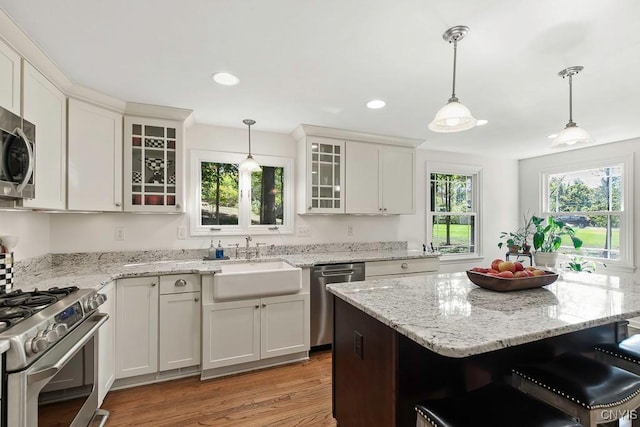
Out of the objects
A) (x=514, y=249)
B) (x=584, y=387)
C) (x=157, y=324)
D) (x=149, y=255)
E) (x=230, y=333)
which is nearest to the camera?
(x=584, y=387)

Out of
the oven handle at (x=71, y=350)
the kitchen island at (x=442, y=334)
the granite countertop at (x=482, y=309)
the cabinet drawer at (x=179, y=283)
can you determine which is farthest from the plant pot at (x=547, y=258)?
the oven handle at (x=71, y=350)

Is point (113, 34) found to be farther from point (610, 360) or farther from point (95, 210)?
point (610, 360)

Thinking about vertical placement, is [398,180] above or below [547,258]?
above

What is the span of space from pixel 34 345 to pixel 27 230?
1.55 metres

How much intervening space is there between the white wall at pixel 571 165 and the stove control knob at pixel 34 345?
5588 millimetres

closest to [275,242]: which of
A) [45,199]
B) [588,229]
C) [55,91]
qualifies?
[45,199]

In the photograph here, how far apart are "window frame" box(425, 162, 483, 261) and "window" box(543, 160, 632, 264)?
1.03 metres

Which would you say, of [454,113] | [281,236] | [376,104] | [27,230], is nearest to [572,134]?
[454,113]

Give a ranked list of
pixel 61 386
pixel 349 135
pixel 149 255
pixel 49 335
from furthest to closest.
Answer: pixel 349 135
pixel 149 255
pixel 61 386
pixel 49 335

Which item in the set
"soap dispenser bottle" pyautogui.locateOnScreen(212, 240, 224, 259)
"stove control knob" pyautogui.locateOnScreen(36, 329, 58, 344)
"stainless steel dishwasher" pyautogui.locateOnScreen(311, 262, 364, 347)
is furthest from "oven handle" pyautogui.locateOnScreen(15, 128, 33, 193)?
"stainless steel dishwasher" pyautogui.locateOnScreen(311, 262, 364, 347)

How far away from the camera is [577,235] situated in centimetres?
443

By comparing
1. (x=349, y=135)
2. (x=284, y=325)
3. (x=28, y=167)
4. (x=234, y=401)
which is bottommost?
(x=234, y=401)

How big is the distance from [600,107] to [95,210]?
14.4ft

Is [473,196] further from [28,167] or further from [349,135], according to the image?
[28,167]
